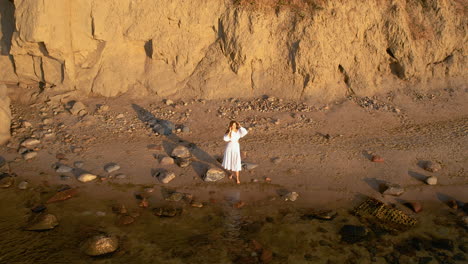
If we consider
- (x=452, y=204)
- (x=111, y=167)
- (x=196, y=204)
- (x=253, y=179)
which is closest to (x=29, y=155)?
(x=111, y=167)

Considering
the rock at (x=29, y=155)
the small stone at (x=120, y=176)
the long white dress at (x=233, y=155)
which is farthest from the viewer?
the rock at (x=29, y=155)

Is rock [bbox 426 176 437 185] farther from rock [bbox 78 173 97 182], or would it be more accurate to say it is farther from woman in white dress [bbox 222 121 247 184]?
rock [bbox 78 173 97 182]

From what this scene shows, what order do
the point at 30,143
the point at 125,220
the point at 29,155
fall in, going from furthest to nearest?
the point at 30,143, the point at 29,155, the point at 125,220

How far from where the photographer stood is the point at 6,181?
24.7 ft

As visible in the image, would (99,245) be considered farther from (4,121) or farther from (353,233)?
(4,121)

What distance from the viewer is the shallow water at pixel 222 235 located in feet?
19.3

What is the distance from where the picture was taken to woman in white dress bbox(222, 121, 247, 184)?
293 inches

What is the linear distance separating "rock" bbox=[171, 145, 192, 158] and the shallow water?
161 cm

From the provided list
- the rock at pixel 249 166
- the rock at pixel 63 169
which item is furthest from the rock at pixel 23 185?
the rock at pixel 249 166

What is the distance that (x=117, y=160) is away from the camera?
27.5 ft

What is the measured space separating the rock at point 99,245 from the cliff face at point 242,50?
5479 mm

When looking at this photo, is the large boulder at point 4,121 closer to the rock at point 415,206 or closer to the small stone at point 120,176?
the small stone at point 120,176

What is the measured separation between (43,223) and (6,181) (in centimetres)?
188

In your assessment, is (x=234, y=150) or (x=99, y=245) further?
(x=234, y=150)
